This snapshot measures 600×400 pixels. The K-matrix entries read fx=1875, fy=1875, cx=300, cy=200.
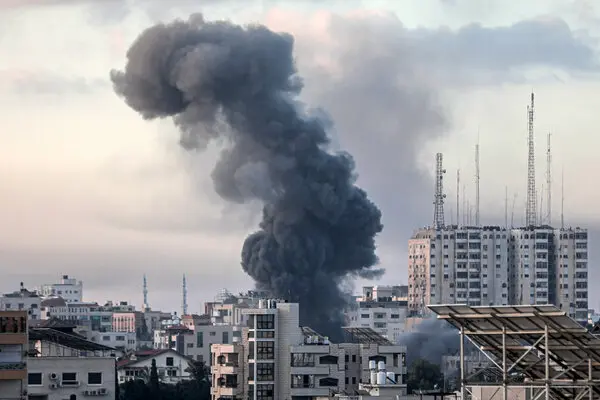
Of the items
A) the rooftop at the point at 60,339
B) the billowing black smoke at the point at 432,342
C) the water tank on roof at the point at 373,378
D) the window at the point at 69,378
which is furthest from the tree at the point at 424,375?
the window at the point at 69,378

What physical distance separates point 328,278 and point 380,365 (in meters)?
50.5

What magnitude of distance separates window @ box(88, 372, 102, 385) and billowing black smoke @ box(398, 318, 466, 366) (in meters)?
71.2

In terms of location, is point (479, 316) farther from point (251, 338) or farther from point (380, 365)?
point (251, 338)

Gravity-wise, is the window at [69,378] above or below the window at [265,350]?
below

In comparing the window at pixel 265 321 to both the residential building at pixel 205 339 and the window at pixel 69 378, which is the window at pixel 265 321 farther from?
the residential building at pixel 205 339

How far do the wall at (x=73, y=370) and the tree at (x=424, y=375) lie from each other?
46.3 m

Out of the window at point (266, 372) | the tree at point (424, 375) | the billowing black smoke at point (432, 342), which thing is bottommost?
the tree at point (424, 375)

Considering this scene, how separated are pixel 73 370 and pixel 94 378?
1.02 m

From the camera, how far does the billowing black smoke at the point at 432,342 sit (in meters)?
158

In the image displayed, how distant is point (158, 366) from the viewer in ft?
455

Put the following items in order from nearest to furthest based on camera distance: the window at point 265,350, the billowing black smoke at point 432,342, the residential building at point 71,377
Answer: the residential building at point 71,377
the window at point 265,350
the billowing black smoke at point 432,342

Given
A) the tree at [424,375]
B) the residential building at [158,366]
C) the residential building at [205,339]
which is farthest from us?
the residential building at [205,339]

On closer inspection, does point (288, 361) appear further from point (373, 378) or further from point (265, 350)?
point (373, 378)

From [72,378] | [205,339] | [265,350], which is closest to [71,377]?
[72,378]
